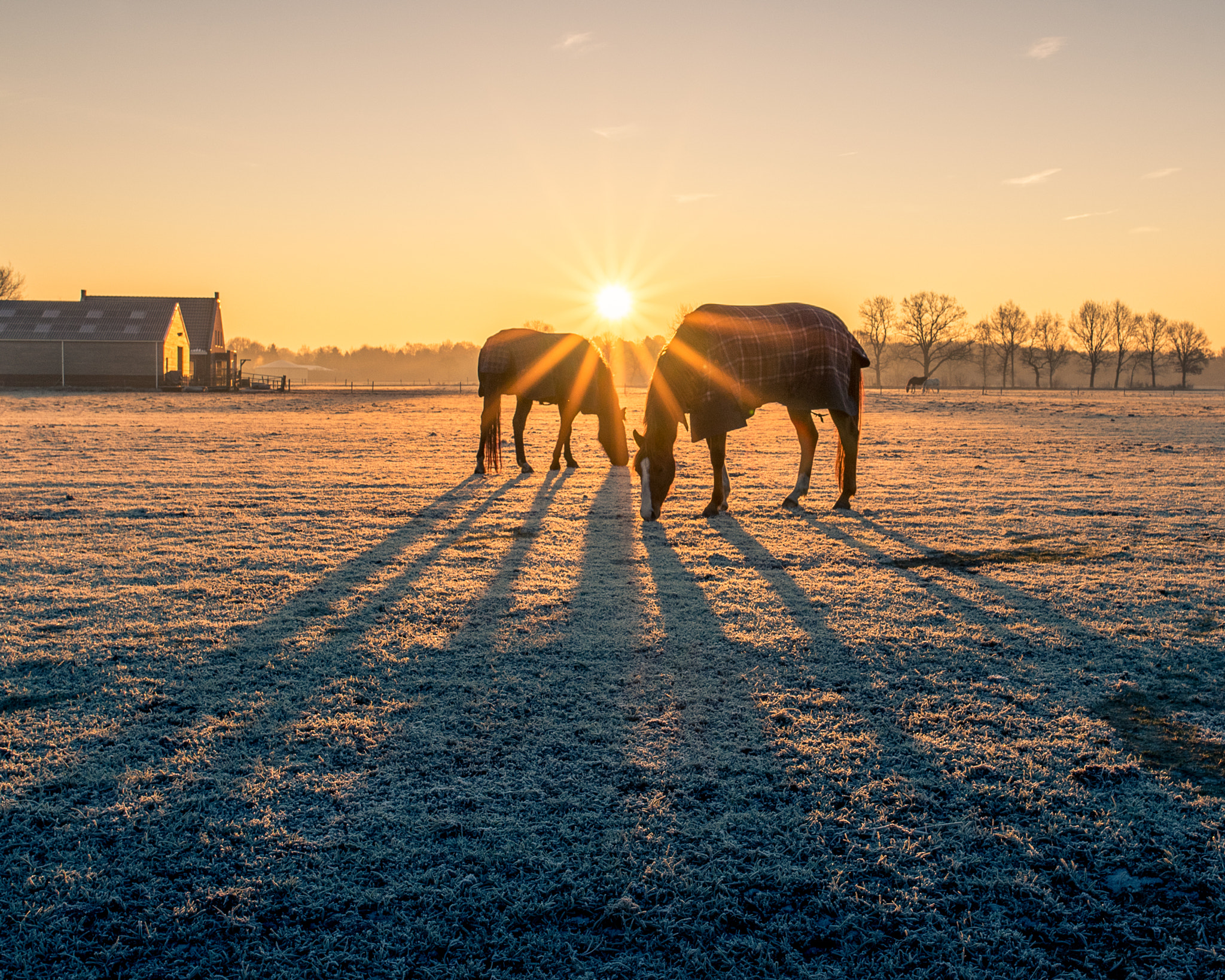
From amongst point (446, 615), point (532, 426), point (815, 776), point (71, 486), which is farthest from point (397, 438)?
point (815, 776)

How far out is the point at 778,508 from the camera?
8633 millimetres

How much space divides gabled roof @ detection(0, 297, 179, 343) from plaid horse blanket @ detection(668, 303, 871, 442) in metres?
48.2

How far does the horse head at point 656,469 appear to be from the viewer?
25.4 feet

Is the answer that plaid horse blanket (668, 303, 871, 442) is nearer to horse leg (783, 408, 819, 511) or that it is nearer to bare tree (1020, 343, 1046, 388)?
horse leg (783, 408, 819, 511)

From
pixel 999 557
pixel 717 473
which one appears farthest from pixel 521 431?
pixel 999 557

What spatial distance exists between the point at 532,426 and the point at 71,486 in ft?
46.3

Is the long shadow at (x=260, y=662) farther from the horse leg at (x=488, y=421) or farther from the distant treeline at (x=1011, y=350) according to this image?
the distant treeline at (x=1011, y=350)

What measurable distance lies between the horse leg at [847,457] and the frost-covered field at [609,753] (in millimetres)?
1528

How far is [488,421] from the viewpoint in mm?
11570

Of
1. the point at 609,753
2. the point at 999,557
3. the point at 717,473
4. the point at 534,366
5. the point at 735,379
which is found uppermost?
the point at 534,366

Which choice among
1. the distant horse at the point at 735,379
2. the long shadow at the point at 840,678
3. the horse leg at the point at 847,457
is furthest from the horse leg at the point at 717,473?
the long shadow at the point at 840,678

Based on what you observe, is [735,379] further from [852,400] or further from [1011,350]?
[1011,350]

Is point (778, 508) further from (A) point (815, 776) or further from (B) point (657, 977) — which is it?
(B) point (657, 977)

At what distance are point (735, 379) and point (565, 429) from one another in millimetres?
4972
